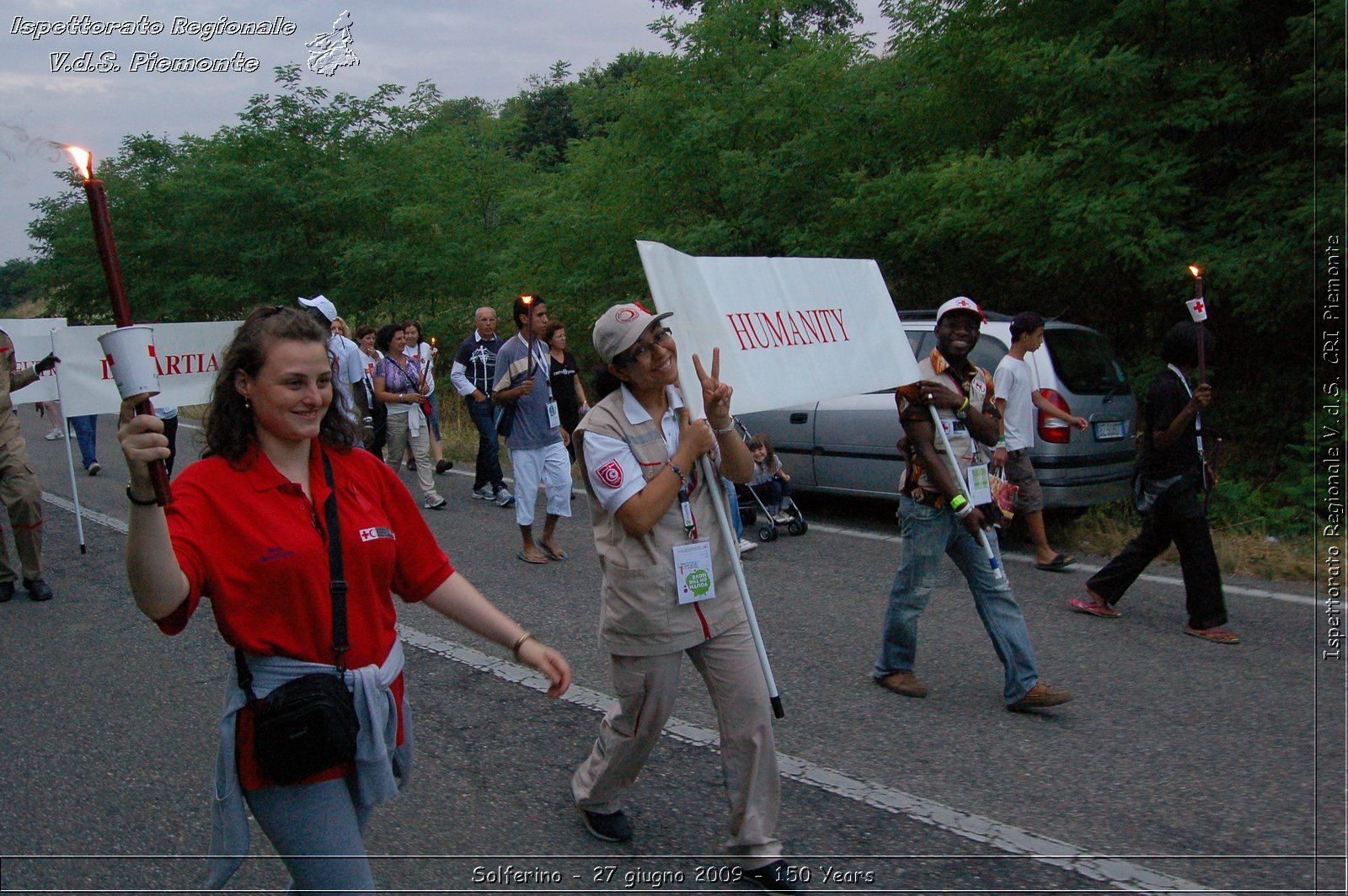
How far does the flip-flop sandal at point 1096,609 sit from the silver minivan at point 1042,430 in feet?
5.36

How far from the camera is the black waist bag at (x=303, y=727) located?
210 cm

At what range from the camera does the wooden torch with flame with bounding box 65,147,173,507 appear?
175 centimetres

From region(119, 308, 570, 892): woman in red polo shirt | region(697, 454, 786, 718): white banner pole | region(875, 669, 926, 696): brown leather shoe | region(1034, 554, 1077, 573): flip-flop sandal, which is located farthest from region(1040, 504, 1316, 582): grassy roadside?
region(119, 308, 570, 892): woman in red polo shirt

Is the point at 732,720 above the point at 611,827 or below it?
above

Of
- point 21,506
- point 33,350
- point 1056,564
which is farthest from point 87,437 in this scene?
point 1056,564

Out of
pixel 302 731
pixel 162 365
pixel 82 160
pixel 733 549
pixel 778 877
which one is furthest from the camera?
pixel 162 365

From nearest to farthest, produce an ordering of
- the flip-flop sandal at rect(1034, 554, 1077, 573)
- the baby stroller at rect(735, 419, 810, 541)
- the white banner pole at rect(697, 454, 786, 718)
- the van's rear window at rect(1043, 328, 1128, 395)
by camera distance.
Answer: the white banner pole at rect(697, 454, 786, 718) → the flip-flop sandal at rect(1034, 554, 1077, 573) → the van's rear window at rect(1043, 328, 1128, 395) → the baby stroller at rect(735, 419, 810, 541)

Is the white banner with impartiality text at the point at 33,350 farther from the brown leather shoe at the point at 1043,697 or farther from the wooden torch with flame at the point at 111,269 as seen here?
the brown leather shoe at the point at 1043,697

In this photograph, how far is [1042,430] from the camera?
25.0 ft

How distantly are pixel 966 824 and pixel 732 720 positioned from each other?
1.05 meters

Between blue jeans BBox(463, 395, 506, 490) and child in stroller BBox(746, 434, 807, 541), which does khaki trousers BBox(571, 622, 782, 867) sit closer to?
child in stroller BBox(746, 434, 807, 541)

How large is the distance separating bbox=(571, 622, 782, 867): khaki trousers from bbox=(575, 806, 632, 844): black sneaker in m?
0.25

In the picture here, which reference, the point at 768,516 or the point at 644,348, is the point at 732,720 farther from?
the point at 768,516

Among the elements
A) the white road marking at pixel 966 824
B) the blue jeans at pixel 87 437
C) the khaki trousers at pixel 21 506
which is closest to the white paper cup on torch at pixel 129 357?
the white road marking at pixel 966 824
